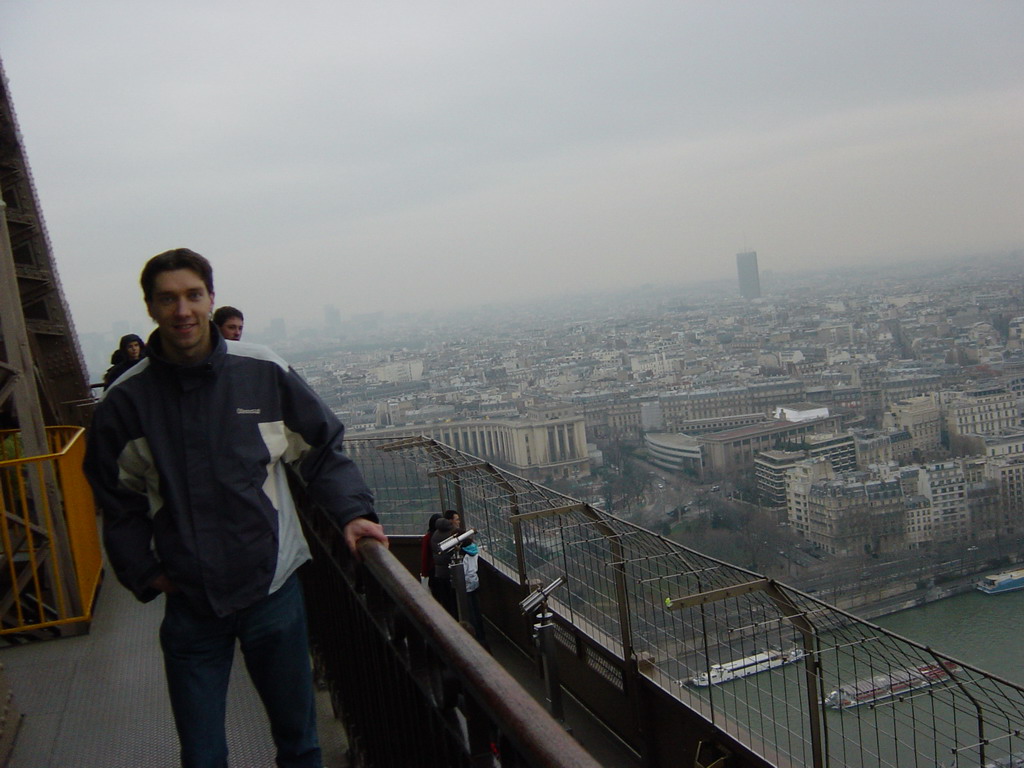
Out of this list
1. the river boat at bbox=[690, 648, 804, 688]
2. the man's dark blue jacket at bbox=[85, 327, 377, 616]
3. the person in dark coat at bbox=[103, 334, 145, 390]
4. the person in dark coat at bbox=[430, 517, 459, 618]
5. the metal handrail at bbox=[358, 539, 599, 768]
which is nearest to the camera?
the metal handrail at bbox=[358, 539, 599, 768]

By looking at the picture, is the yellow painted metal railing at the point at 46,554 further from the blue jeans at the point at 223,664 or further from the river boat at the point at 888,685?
the river boat at the point at 888,685

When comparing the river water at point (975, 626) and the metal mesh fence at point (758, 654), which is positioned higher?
the metal mesh fence at point (758, 654)

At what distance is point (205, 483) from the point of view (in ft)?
5.62

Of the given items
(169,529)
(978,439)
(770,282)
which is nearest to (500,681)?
(169,529)

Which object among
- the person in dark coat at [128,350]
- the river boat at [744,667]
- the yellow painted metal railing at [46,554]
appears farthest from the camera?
the person in dark coat at [128,350]

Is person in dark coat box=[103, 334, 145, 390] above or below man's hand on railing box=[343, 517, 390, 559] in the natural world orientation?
above

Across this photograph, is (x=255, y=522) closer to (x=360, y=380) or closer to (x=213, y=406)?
(x=213, y=406)

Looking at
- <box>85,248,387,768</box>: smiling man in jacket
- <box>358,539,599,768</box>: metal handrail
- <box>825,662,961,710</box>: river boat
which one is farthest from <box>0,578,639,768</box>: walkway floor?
<box>825,662,961,710</box>: river boat

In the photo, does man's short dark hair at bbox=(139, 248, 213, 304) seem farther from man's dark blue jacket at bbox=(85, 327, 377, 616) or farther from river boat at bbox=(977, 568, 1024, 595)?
river boat at bbox=(977, 568, 1024, 595)

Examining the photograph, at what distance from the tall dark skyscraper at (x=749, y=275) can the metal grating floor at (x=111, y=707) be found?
123 feet

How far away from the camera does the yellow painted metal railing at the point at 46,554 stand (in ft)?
12.7

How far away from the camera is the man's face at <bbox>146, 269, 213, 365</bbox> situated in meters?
1.72

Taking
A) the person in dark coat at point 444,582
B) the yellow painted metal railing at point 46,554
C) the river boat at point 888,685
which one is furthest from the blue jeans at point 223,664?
the person in dark coat at point 444,582

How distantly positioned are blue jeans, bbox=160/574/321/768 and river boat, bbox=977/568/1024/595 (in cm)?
973
